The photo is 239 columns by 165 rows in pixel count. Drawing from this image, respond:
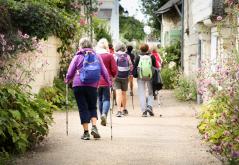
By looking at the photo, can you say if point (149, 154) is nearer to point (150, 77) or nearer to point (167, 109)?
point (150, 77)

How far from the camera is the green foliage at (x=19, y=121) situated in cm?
808

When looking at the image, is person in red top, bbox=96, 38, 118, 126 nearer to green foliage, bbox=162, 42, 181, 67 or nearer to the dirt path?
the dirt path

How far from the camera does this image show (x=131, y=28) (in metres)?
69.2

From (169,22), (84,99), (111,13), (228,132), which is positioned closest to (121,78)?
(84,99)

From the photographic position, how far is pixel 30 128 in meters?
8.70

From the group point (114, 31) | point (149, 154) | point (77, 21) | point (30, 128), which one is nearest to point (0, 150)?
point (30, 128)

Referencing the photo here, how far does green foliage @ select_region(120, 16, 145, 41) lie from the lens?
6779 centimetres

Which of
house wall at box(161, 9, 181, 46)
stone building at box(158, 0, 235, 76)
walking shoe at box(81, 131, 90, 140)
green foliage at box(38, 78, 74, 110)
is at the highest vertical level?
house wall at box(161, 9, 181, 46)

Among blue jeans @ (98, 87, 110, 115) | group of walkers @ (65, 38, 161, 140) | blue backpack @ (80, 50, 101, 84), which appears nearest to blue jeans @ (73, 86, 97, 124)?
group of walkers @ (65, 38, 161, 140)

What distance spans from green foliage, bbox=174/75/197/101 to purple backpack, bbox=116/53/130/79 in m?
4.07

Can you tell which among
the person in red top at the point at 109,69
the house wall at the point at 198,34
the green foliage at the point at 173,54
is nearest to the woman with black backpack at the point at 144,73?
the house wall at the point at 198,34

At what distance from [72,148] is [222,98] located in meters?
2.70

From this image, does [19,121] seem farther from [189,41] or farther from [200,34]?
[189,41]

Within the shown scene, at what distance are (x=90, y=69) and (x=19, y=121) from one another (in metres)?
1.99
